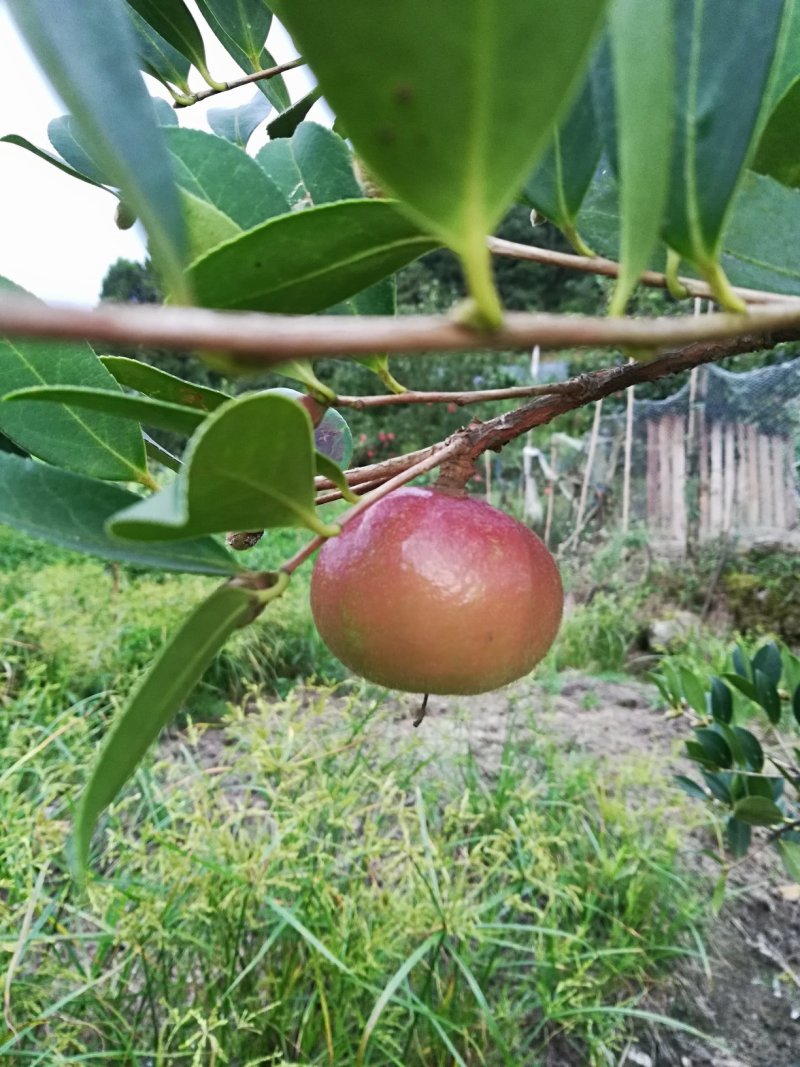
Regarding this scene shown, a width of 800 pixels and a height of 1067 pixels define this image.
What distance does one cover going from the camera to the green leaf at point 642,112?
0.19 meters

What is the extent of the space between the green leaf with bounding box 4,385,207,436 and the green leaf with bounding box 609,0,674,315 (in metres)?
0.13

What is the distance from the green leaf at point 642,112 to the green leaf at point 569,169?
12 centimetres

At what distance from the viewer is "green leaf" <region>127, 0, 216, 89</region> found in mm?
A: 572

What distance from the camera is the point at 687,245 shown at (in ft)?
0.75

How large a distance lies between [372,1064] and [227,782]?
998 mm

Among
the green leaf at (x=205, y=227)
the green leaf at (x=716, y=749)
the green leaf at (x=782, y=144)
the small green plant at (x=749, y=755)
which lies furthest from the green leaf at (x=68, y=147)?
the green leaf at (x=716, y=749)

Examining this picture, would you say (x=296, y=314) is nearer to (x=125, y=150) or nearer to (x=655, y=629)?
(x=125, y=150)

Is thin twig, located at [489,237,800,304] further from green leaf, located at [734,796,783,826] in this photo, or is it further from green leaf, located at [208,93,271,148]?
green leaf, located at [734,796,783,826]

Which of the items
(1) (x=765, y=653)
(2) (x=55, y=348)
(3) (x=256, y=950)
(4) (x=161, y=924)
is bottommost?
(3) (x=256, y=950)

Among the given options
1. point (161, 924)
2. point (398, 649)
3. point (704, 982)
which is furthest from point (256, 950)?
point (398, 649)

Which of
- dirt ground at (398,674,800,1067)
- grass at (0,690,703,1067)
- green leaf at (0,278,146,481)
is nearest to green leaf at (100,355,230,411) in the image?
green leaf at (0,278,146,481)

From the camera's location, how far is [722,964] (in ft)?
6.09

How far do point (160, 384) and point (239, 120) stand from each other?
1.15 ft

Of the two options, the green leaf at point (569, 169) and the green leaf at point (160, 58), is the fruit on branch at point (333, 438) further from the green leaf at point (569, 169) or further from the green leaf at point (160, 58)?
the green leaf at point (160, 58)
